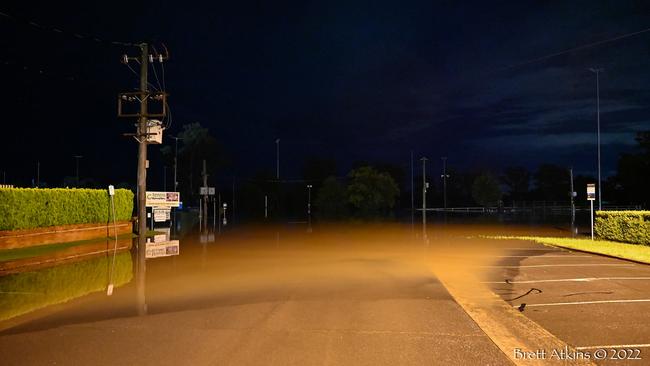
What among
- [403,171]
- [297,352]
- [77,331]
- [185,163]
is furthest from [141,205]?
[403,171]

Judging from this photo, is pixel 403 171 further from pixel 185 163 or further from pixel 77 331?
pixel 77 331

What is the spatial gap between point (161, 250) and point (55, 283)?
8632 millimetres

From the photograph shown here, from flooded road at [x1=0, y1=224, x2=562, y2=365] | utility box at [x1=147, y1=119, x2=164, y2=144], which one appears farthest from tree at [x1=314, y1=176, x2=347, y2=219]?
flooded road at [x1=0, y1=224, x2=562, y2=365]

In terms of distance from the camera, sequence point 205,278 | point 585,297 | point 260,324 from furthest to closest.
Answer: point 205,278
point 585,297
point 260,324

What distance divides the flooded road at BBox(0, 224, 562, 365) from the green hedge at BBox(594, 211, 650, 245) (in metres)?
13.4

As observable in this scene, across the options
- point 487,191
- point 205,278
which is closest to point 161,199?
point 205,278

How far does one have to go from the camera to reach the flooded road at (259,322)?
647 centimetres

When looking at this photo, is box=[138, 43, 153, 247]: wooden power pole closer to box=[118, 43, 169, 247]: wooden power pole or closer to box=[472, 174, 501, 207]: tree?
box=[118, 43, 169, 247]: wooden power pole

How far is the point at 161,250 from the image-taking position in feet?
69.7

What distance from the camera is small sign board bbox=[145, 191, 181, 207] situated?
101 feet

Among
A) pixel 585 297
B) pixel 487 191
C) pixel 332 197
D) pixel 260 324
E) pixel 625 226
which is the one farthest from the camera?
pixel 487 191

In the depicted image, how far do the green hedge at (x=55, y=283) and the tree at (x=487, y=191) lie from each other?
376 ft

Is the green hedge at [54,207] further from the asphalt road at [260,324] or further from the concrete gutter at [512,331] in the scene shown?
the concrete gutter at [512,331]

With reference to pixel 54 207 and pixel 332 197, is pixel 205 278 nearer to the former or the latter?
pixel 54 207
